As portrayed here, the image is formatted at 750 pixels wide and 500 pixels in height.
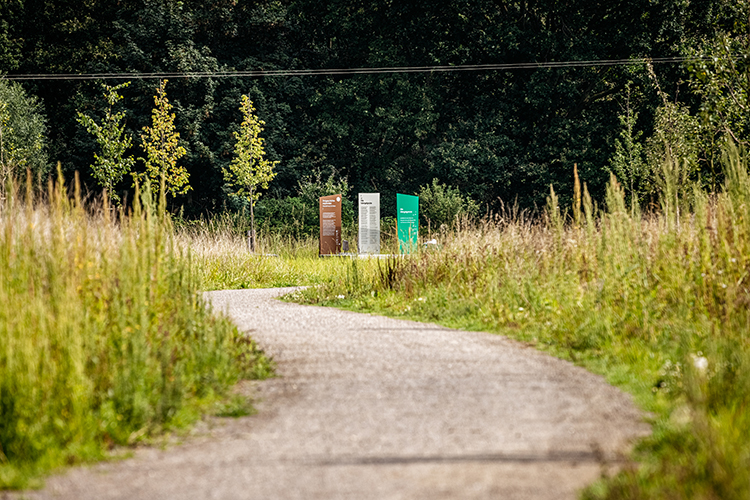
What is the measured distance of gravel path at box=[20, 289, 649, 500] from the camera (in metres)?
3.59

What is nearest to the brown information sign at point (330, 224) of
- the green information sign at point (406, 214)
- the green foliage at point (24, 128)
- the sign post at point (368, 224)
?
the sign post at point (368, 224)

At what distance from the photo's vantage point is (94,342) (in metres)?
5.07

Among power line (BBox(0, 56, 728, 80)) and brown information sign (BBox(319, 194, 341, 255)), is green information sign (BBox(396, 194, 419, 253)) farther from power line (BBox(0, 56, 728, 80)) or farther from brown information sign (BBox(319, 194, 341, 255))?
power line (BBox(0, 56, 728, 80))

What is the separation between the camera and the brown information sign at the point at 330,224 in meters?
21.3

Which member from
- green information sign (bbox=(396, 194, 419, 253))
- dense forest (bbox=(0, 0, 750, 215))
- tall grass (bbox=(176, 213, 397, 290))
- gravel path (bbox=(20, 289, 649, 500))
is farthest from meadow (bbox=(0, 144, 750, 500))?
dense forest (bbox=(0, 0, 750, 215))

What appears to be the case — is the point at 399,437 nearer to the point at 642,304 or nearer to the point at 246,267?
the point at 642,304

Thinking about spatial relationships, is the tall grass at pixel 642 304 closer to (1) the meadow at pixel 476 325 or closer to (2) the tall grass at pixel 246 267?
(1) the meadow at pixel 476 325

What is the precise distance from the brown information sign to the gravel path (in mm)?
14468

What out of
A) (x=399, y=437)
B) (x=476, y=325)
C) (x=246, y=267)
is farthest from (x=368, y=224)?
(x=399, y=437)

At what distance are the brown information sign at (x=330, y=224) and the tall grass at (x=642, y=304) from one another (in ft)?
29.2

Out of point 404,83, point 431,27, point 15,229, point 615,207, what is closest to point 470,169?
point 404,83

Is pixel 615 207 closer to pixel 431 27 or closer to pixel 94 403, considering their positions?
pixel 94 403

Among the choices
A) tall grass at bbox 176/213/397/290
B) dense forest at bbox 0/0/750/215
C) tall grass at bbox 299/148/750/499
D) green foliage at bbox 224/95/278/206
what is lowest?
tall grass at bbox 176/213/397/290

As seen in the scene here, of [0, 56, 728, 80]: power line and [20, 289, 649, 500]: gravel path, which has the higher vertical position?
[0, 56, 728, 80]: power line
